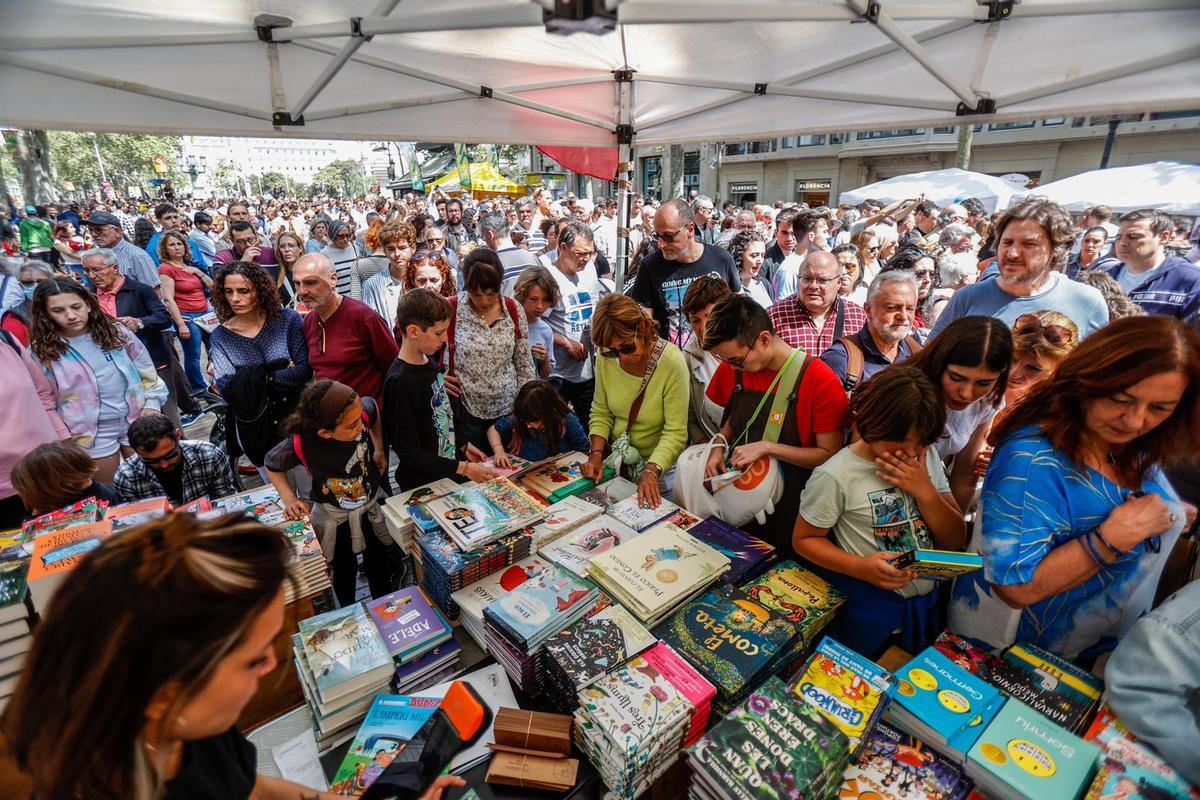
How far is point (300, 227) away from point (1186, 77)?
16005mm

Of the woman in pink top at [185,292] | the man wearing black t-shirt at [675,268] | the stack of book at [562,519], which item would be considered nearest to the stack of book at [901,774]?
the stack of book at [562,519]

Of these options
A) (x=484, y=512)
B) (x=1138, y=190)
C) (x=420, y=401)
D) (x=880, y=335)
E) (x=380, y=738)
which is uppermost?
(x=1138, y=190)

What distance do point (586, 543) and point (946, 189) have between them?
14.0 meters

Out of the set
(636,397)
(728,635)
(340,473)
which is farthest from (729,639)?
(340,473)

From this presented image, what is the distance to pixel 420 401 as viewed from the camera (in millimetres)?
2793

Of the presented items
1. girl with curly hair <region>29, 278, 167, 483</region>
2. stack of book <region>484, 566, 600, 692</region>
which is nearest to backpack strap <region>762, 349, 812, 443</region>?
stack of book <region>484, 566, 600, 692</region>

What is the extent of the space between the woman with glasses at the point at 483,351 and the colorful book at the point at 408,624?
57.6 inches

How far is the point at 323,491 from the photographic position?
252 centimetres

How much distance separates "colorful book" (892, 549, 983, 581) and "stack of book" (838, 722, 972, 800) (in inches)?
18.2

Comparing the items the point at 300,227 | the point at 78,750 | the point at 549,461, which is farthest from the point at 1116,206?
the point at 300,227

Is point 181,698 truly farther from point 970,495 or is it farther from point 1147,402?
point 970,495

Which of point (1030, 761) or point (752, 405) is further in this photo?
point (752, 405)

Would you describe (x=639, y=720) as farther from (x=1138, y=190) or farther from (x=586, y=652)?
(x=1138, y=190)

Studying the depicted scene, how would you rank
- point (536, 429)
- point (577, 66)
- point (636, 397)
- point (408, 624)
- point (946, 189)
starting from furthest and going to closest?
point (946, 189), point (577, 66), point (536, 429), point (636, 397), point (408, 624)
